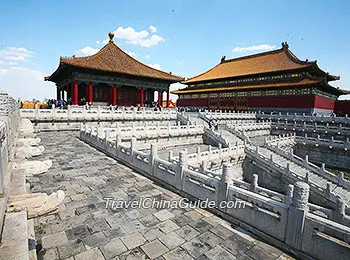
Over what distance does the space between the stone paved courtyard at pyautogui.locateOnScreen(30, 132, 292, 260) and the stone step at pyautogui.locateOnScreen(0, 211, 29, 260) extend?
3.49 ft

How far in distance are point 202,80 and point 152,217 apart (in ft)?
125

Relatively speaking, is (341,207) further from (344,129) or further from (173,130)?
(344,129)

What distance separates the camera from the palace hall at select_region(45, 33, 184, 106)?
23.2 m

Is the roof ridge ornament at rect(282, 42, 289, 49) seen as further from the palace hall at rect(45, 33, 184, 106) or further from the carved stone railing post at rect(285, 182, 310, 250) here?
the carved stone railing post at rect(285, 182, 310, 250)

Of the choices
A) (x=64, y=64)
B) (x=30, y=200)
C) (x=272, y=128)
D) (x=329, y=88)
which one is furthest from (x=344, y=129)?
(x=64, y=64)

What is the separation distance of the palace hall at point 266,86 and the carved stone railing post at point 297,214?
2700 centimetres

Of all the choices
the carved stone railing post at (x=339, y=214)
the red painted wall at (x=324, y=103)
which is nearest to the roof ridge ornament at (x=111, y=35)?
the red painted wall at (x=324, y=103)

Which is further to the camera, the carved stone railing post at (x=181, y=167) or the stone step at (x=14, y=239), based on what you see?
the carved stone railing post at (x=181, y=167)

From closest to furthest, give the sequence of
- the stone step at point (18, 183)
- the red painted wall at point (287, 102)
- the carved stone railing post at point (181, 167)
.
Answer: the stone step at point (18, 183) → the carved stone railing post at point (181, 167) → the red painted wall at point (287, 102)

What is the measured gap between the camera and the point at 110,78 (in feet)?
83.5

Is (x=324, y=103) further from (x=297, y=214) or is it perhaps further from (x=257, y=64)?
(x=297, y=214)

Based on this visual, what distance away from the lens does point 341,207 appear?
23.1 ft

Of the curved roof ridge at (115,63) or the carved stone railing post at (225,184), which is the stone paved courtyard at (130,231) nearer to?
the carved stone railing post at (225,184)

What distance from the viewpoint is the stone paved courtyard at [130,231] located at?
3904mm
